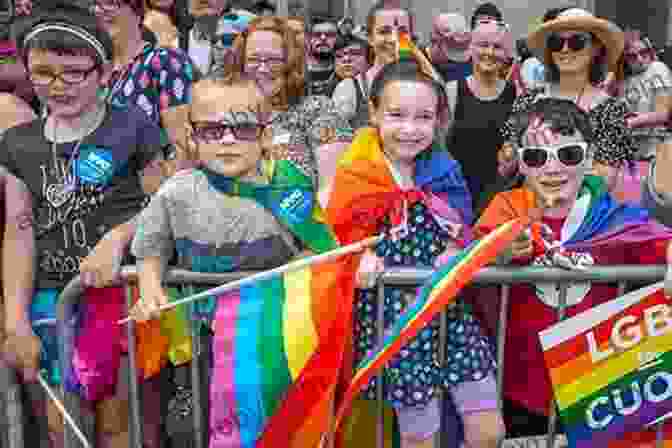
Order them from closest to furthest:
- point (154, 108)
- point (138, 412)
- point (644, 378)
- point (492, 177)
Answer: point (644, 378), point (138, 412), point (154, 108), point (492, 177)

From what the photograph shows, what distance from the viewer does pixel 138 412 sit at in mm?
3049

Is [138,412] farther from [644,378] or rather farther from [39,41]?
[644,378]

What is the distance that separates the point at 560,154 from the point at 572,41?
1398 millimetres

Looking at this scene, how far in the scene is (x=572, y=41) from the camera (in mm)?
4129

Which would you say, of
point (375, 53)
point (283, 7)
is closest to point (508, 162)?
point (375, 53)

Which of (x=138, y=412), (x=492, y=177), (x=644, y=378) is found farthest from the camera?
(x=492, y=177)

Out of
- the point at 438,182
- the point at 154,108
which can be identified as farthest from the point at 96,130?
the point at 438,182

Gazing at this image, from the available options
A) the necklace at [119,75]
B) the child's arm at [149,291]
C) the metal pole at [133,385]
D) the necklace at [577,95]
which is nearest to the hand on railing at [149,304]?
the child's arm at [149,291]

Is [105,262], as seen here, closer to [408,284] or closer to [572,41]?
[408,284]

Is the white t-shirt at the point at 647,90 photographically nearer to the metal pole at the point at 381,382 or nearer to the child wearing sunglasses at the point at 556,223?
the child wearing sunglasses at the point at 556,223

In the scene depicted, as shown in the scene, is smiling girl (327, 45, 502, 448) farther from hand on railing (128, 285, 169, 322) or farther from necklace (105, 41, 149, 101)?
necklace (105, 41, 149, 101)

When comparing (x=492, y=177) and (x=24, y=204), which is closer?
(x=24, y=204)

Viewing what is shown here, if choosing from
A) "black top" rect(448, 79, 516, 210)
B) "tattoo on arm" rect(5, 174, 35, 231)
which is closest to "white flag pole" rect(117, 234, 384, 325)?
"tattoo on arm" rect(5, 174, 35, 231)

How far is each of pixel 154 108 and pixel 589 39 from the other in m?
2.17
